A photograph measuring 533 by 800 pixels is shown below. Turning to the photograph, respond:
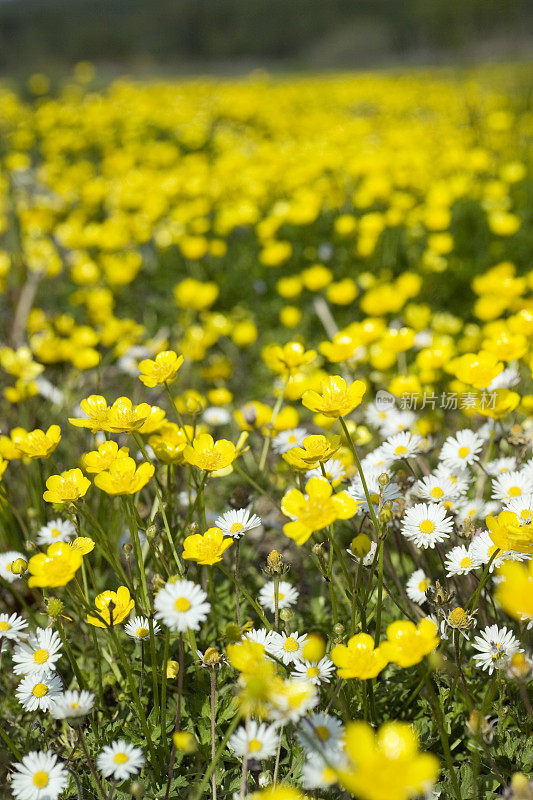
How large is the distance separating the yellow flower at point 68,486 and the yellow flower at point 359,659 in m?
0.66

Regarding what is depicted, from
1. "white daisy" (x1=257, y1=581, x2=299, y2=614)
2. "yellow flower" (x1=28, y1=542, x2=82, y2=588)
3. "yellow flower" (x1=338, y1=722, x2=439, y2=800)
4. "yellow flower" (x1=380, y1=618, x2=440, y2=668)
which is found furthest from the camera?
"white daisy" (x1=257, y1=581, x2=299, y2=614)

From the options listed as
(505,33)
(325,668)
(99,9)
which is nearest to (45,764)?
(325,668)

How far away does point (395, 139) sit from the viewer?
5520mm

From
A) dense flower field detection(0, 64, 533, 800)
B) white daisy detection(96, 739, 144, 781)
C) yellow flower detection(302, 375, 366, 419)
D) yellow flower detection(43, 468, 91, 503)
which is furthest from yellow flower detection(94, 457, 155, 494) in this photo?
white daisy detection(96, 739, 144, 781)

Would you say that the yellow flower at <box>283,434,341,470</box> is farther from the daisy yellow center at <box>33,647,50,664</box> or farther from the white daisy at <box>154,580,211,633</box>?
the daisy yellow center at <box>33,647,50,664</box>

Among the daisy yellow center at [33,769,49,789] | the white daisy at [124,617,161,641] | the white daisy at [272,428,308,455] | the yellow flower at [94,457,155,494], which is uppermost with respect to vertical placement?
the white daisy at [272,428,308,455]

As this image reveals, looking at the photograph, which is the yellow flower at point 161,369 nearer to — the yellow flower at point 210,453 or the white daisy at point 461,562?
the yellow flower at point 210,453

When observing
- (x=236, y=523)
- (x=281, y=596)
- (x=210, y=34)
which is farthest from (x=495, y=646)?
(x=210, y=34)

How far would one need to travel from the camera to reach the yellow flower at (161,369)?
1.66 meters

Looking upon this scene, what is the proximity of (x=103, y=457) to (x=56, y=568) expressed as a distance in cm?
35

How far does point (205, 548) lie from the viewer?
55.9 inches

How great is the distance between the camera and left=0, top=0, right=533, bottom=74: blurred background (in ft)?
79.0

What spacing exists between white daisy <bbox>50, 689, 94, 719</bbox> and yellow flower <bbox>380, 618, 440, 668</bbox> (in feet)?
1.88

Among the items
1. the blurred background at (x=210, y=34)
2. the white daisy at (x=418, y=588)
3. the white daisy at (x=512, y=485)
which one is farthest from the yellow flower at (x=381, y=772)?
the blurred background at (x=210, y=34)
